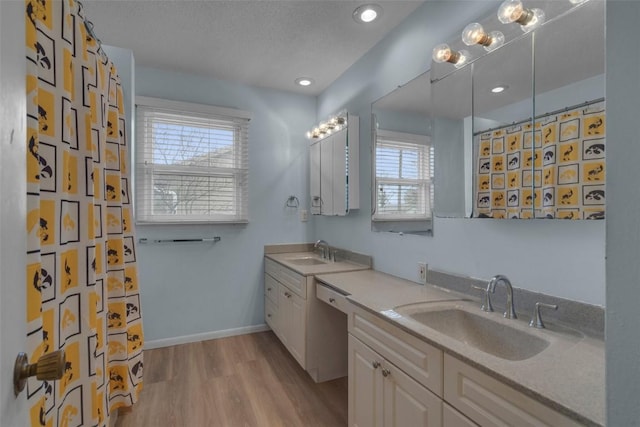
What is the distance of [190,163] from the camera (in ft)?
9.93

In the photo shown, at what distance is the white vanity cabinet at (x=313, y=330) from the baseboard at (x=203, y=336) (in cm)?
77

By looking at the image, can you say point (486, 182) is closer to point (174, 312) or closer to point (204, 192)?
point (204, 192)

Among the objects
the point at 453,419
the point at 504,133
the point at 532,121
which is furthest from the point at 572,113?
the point at 453,419

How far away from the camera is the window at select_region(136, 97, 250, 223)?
2859 millimetres

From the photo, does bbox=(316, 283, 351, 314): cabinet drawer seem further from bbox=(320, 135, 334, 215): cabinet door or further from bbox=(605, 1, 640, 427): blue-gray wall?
bbox=(605, 1, 640, 427): blue-gray wall

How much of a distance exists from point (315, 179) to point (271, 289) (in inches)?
46.8

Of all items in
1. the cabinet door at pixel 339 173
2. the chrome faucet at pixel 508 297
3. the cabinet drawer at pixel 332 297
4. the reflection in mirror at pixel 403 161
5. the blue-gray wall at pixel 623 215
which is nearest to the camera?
the blue-gray wall at pixel 623 215

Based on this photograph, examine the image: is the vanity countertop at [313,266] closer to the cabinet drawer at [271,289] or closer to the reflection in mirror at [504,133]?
the cabinet drawer at [271,289]

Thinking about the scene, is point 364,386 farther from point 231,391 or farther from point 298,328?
point 231,391

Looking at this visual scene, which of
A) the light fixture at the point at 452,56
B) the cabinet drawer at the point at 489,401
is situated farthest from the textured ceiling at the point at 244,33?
the cabinet drawer at the point at 489,401

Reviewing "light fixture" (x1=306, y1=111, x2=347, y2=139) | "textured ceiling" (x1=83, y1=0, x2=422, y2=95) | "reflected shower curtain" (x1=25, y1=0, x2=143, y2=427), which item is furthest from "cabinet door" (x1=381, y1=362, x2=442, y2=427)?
"textured ceiling" (x1=83, y1=0, x2=422, y2=95)

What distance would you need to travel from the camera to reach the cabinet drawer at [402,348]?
44.2 inches

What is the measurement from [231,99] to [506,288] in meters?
2.88

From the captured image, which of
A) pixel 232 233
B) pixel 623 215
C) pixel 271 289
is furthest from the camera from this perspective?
pixel 232 233
